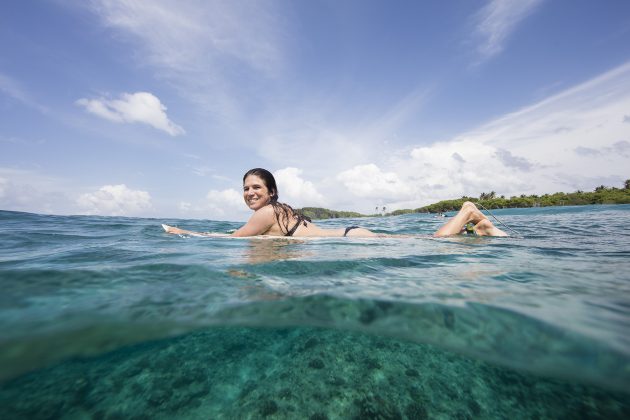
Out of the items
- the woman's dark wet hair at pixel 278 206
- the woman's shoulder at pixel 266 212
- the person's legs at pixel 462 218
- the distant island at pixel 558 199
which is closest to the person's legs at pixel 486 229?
the person's legs at pixel 462 218

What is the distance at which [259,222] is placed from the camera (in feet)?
18.8

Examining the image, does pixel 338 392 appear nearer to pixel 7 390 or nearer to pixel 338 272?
pixel 338 272

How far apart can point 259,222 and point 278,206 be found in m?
0.52

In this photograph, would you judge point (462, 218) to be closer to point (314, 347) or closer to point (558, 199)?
point (314, 347)

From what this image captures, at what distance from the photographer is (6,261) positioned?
11.7 ft

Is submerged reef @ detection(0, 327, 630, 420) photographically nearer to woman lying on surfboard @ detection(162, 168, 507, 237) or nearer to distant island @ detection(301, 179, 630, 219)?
woman lying on surfboard @ detection(162, 168, 507, 237)

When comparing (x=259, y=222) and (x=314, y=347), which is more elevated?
(x=259, y=222)

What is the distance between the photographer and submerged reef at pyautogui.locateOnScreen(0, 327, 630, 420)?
66.7 inches

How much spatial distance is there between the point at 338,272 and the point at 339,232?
340 cm

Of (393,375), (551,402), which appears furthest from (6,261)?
(551,402)

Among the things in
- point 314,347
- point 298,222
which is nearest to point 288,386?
point 314,347

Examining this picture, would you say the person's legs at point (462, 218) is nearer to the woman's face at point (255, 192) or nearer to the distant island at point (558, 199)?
the woman's face at point (255, 192)

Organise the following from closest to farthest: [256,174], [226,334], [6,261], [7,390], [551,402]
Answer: [7,390]
[551,402]
[226,334]
[6,261]
[256,174]

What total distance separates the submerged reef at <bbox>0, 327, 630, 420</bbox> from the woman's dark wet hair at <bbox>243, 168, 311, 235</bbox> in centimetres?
375
